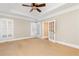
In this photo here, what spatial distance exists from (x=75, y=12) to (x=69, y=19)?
543mm

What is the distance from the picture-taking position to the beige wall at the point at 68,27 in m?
4.93

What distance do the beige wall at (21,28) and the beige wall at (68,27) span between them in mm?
3297

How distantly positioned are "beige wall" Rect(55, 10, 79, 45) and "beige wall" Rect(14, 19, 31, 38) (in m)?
3.30

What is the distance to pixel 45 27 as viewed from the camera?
947 centimetres

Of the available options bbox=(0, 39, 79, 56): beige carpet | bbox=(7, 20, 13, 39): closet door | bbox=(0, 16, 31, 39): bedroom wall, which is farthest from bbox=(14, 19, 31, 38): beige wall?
bbox=(0, 39, 79, 56): beige carpet

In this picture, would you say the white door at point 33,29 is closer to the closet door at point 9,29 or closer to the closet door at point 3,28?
the closet door at point 9,29

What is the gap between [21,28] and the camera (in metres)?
8.59

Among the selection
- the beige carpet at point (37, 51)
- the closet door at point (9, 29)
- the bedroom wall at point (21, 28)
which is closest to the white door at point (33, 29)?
the bedroom wall at point (21, 28)

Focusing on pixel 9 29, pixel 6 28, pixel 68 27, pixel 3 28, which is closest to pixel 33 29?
pixel 9 29

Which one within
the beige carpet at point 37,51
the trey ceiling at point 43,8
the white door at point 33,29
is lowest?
the beige carpet at point 37,51

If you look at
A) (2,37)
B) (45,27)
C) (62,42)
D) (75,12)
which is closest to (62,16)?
(75,12)

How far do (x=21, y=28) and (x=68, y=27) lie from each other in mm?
4391

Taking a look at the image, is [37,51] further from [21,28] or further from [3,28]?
[21,28]

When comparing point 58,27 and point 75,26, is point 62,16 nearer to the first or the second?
point 58,27
